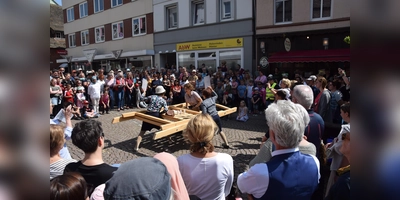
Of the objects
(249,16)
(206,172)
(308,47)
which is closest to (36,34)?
(206,172)

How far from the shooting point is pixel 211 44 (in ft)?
53.4

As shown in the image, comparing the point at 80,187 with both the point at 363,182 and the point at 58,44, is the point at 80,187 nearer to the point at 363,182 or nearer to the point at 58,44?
the point at 363,182

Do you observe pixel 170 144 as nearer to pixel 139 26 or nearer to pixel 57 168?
pixel 57 168

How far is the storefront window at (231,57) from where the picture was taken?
15390 millimetres

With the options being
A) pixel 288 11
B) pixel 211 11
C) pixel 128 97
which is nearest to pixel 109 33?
pixel 211 11

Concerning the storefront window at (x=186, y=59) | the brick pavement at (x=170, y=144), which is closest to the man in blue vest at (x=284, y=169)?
the brick pavement at (x=170, y=144)

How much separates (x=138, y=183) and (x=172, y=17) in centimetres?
1847

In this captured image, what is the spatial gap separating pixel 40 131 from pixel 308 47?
1426 cm

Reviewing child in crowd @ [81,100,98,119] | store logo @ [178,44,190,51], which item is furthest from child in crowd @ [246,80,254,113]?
store logo @ [178,44,190,51]

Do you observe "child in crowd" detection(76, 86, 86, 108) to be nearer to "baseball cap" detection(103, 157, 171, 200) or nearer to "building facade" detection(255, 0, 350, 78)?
"building facade" detection(255, 0, 350, 78)

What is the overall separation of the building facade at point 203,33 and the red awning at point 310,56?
5.68 feet

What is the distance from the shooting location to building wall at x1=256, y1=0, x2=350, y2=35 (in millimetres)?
12245

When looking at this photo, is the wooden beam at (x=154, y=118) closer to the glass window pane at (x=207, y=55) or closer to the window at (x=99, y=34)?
the glass window pane at (x=207, y=55)

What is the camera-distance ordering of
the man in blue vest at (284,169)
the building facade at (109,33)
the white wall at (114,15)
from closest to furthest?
1. the man in blue vest at (284,169)
2. the white wall at (114,15)
3. the building facade at (109,33)
